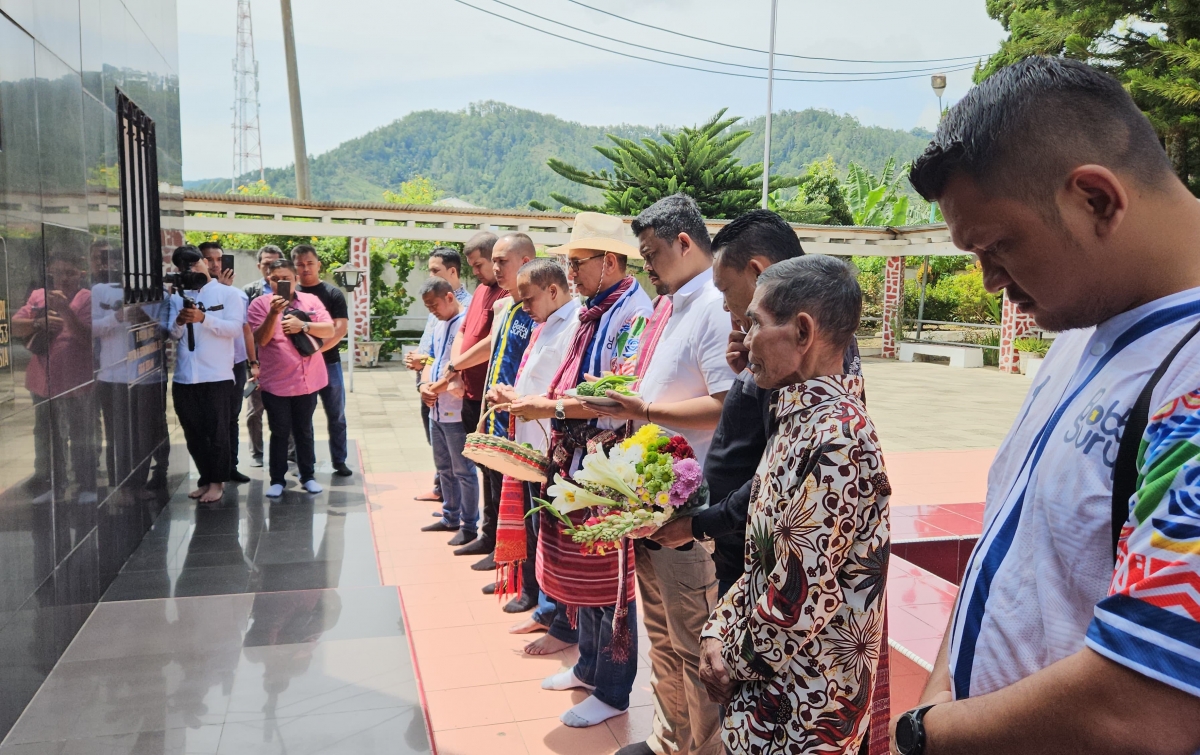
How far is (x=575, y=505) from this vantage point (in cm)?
234

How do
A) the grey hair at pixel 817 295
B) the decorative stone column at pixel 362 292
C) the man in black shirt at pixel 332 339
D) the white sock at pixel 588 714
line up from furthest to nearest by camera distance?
1. the decorative stone column at pixel 362 292
2. the man in black shirt at pixel 332 339
3. the white sock at pixel 588 714
4. the grey hair at pixel 817 295

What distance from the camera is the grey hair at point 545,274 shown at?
407 cm

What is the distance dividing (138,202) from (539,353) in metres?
3.03

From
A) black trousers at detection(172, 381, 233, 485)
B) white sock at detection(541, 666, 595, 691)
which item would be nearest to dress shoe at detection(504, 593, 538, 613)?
white sock at detection(541, 666, 595, 691)

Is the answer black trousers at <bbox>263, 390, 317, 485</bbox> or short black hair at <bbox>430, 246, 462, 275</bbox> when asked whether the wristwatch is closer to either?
short black hair at <bbox>430, 246, 462, 275</bbox>

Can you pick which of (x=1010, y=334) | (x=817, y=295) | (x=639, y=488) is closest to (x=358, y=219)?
(x=1010, y=334)

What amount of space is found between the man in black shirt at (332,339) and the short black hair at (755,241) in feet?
15.3

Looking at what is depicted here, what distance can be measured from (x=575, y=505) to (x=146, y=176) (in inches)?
187

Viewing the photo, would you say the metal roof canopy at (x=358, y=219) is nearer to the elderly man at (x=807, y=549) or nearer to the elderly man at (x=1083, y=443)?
the elderly man at (x=807, y=549)

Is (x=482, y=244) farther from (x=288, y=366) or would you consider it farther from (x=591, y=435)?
(x=591, y=435)

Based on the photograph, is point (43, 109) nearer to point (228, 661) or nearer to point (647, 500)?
point (228, 661)

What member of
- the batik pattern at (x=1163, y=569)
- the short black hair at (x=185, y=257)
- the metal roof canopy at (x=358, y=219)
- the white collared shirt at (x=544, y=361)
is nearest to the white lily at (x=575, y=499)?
the white collared shirt at (x=544, y=361)

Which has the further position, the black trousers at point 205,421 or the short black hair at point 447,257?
the black trousers at point 205,421

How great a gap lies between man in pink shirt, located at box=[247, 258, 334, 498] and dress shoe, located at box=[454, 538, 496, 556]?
1650mm
